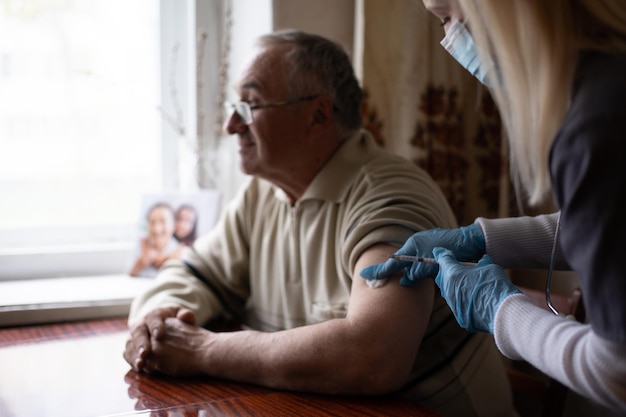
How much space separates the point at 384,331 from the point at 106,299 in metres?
0.97

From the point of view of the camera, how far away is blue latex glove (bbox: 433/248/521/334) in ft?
3.41

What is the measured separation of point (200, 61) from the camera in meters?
2.40

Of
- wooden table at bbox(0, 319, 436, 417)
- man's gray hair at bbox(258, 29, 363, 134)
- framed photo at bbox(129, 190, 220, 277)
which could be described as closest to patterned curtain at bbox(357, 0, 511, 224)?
man's gray hair at bbox(258, 29, 363, 134)

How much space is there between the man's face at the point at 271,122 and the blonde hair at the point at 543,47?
0.90 m

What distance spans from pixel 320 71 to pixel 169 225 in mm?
748

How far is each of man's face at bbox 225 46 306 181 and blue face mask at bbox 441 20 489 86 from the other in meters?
0.70

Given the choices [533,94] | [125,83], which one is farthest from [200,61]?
[533,94]

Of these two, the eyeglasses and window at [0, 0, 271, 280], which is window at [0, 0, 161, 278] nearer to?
window at [0, 0, 271, 280]

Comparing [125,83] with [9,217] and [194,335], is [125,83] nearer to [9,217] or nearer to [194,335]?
[9,217]

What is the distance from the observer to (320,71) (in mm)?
1816

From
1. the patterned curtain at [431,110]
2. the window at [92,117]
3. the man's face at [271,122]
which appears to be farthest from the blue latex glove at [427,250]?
the window at [92,117]

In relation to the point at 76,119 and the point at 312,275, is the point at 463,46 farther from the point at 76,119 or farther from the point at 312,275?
the point at 76,119

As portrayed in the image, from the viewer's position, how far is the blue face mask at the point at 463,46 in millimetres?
1082

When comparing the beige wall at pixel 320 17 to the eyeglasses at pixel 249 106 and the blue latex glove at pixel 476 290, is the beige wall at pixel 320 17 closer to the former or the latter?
the eyeglasses at pixel 249 106
